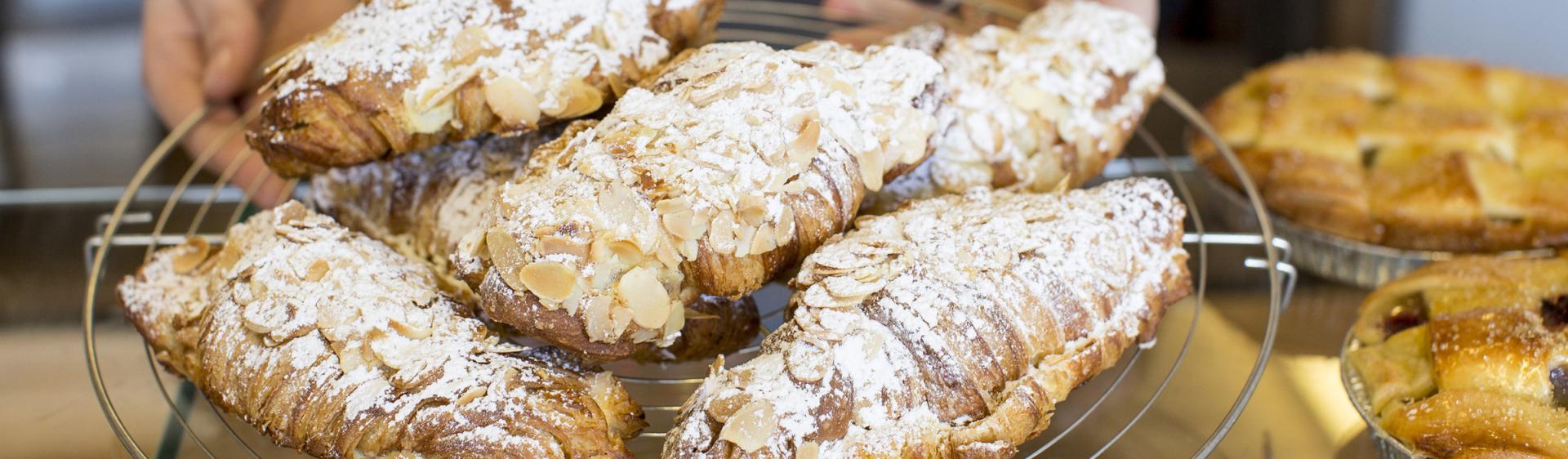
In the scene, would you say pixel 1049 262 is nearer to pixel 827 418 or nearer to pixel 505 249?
pixel 827 418

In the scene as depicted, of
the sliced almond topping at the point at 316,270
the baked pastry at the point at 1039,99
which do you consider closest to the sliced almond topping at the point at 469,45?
the sliced almond topping at the point at 316,270

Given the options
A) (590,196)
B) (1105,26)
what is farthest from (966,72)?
(590,196)

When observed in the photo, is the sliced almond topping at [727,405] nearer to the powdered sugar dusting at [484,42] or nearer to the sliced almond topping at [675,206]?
the sliced almond topping at [675,206]

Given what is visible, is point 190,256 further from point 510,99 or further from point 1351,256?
point 1351,256

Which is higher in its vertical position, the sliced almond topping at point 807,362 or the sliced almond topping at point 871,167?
the sliced almond topping at point 871,167

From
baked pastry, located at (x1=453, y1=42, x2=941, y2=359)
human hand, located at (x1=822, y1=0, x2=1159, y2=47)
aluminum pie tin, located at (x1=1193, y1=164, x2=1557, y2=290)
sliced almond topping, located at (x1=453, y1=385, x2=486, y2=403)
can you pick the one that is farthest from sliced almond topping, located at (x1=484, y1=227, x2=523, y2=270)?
aluminum pie tin, located at (x1=1193, y1=164, x2=1557, y2=290)

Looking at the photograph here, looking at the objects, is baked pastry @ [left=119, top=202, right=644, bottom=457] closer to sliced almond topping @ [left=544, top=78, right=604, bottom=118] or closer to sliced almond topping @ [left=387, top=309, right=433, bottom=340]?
sliced almond topping @ [left=387, top=309, right=433, bottom=340]

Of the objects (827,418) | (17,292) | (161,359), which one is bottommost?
(17,292)
